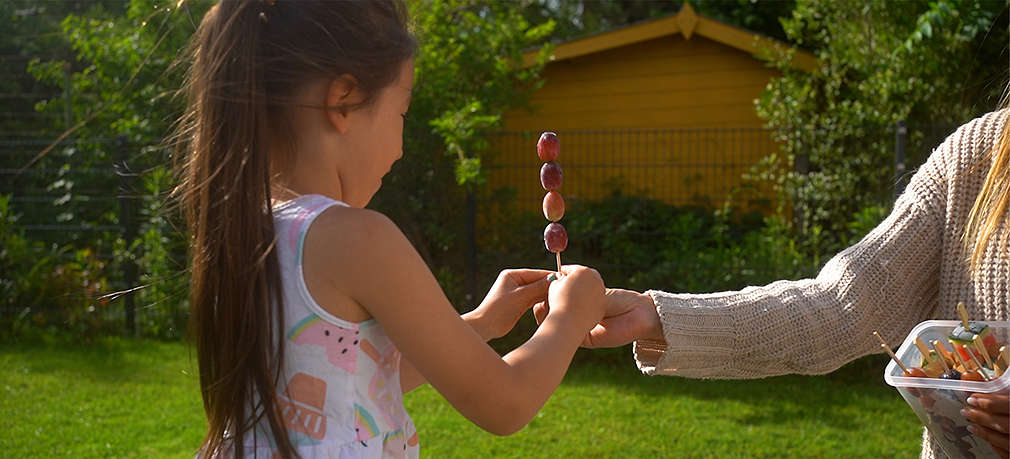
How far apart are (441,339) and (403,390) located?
0.44 m

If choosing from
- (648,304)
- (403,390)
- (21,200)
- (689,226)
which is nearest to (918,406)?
(648,304)

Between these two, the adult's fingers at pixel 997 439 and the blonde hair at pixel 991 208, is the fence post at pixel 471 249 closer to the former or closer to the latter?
the blonde hair at pixel 991 208

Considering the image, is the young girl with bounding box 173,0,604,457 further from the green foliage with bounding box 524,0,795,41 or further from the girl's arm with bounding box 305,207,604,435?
the green foliage with bounding box 524,0,795,41

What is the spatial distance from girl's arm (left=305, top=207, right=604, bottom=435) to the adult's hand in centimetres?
59

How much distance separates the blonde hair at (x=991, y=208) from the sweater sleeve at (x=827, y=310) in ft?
0.39

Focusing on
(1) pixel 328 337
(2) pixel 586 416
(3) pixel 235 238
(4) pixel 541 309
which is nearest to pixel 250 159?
(3) pixel 235 238

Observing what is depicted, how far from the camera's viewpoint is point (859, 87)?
27.5 ft

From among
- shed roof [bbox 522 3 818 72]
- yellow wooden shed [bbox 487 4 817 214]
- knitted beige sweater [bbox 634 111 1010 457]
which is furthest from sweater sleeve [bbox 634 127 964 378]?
shed roof [bbox 522 3 818 72]

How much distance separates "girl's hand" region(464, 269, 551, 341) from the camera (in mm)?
2146

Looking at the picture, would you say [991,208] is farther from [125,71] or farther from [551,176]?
[125,71]

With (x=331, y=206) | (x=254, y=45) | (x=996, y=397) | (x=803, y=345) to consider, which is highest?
(x=254, y=45)

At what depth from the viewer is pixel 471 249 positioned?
809 cm

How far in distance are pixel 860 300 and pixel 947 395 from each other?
0.65 m

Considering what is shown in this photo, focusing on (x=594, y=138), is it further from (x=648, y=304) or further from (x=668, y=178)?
(x=648, y=304)
